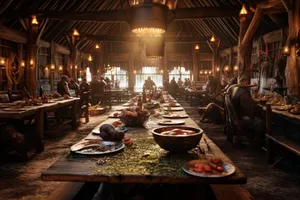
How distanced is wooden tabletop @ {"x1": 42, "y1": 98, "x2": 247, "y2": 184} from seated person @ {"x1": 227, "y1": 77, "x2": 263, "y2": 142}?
3.82 meters

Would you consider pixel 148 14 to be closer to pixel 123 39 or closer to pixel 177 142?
pixel 177 142

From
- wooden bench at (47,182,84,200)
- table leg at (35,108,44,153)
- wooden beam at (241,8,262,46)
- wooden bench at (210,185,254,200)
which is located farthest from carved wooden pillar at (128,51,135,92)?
wooden bench at (210,185,254,200)

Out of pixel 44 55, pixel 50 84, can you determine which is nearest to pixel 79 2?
pixel 44 55

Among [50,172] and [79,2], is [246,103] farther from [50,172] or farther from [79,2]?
[79,2]

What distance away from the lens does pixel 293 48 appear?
24.1 feet

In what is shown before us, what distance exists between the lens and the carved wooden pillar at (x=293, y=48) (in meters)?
7.19

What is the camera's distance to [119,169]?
6.11 ft

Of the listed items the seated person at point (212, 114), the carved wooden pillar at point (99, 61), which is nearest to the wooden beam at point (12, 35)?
the seated person at point (212, 114)

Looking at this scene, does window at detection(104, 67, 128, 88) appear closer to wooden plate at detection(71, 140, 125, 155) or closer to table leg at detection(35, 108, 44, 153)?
table leg at detection(35, 108, 44, 153)

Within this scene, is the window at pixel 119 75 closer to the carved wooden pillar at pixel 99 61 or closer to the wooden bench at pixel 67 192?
the carved wooden pillar at pixel 99 61

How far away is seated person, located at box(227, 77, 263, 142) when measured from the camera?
5926 millimetres

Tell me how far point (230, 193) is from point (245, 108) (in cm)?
391

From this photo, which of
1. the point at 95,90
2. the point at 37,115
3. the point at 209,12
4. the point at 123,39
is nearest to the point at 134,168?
the point at 37,115

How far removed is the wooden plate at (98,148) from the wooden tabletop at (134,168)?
1.7 inches
